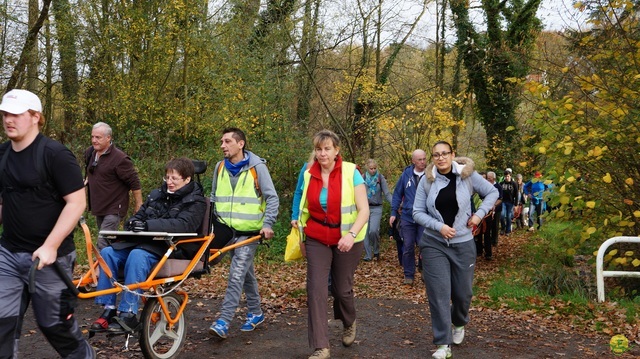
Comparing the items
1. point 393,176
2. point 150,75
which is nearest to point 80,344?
point 150,75

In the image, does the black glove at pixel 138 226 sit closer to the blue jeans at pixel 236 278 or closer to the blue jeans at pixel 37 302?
the blue jeans at pixel 37 302

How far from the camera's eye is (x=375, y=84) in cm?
2252

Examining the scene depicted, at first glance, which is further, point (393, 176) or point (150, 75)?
point (393, 176)

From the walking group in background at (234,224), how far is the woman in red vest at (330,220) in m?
0.01

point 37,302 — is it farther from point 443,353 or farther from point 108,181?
point 108,181

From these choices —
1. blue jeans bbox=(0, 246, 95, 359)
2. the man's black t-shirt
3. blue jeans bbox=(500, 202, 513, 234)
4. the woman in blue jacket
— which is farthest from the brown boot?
blue jeans bbox=(500, 202, 513, 234)

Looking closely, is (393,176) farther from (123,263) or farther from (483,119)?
(123,263)

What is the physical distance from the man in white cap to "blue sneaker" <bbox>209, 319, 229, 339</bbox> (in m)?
2.31

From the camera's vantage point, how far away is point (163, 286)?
5.74 meters

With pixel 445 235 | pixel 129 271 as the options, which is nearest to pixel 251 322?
pixel 129 271

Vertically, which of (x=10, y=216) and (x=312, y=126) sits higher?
(x=312, y=126)

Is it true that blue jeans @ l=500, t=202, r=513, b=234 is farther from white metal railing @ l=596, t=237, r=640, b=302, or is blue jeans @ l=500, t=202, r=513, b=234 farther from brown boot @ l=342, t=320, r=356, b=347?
brown boot @ l=342, t=320, r=356, b=347

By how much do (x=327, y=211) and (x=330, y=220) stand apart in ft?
0.29

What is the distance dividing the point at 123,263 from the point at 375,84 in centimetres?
1775
